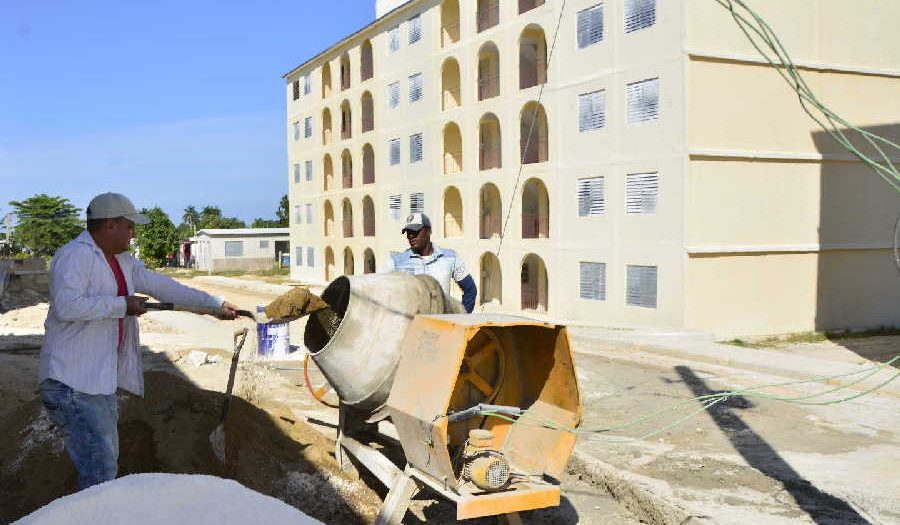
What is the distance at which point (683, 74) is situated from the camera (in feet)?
59.9

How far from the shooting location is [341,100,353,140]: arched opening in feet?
126

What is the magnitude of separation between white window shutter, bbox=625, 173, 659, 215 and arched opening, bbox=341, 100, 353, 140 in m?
21.1

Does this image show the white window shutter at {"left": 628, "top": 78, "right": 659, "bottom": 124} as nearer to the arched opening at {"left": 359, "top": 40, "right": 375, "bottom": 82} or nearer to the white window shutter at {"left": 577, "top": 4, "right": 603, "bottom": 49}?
the white window shutter at {"left": 577, "top": 4, "right": 603, "bottom": 49}

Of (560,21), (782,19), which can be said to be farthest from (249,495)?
(560,21)

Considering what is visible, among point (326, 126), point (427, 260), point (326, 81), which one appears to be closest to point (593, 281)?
point (427, 260)

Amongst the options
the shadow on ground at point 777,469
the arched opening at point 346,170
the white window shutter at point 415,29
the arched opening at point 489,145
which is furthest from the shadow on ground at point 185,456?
the arched opening at point 346,170

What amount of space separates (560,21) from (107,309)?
19993 millimetres

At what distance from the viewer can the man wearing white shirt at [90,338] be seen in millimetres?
4016

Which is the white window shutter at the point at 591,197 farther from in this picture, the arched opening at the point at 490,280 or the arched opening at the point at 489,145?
the arched opening at the point at 490,280

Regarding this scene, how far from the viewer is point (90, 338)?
4113 millimetres

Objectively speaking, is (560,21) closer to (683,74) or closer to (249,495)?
(683,74)

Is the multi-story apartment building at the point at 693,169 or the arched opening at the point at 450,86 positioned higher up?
the arched opening at the point at 450,86

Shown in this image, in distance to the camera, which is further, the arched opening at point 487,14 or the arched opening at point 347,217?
the arched opening at point 347,217

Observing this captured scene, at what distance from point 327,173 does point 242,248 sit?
18.1m
